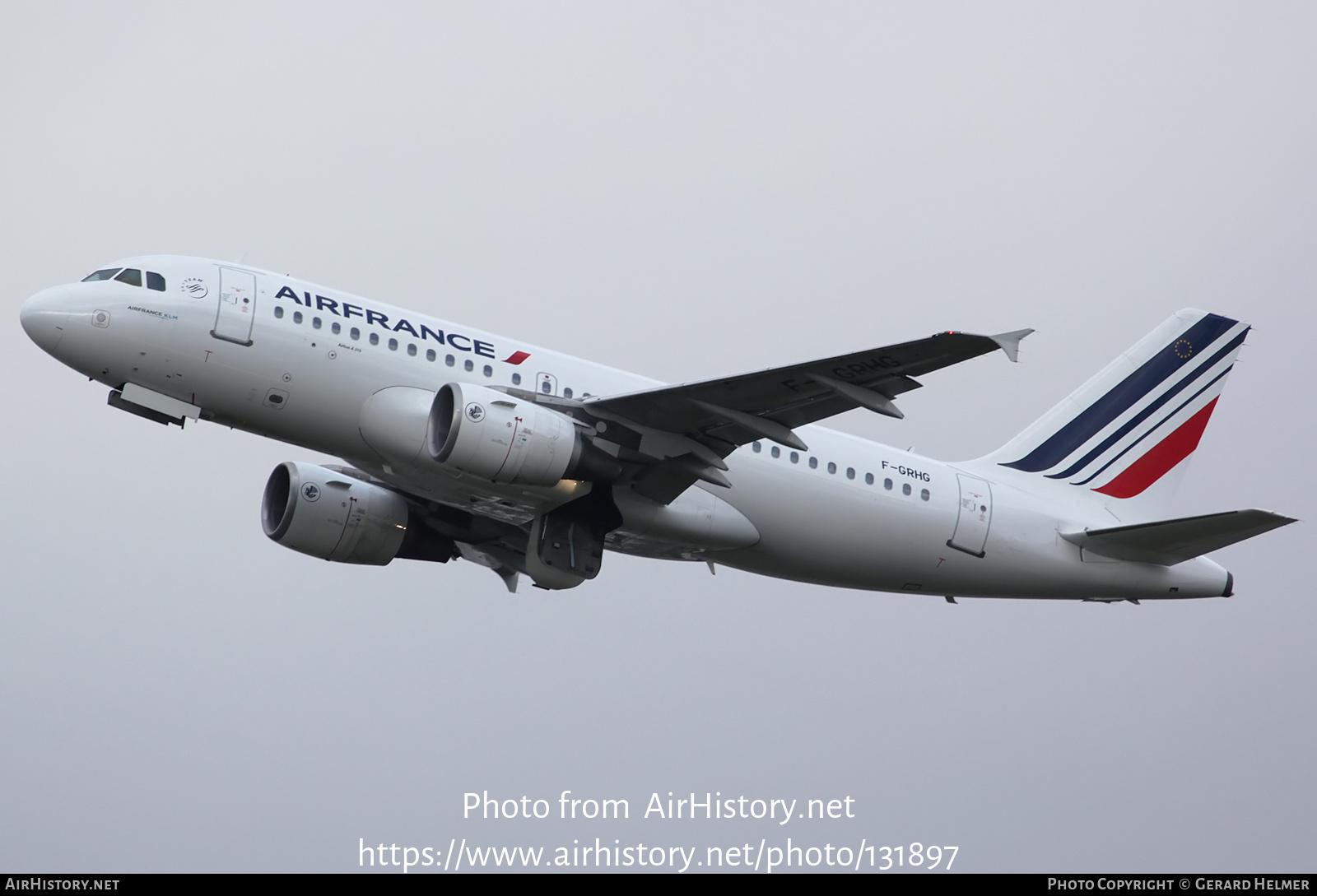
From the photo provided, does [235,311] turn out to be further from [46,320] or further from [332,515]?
[332,515]

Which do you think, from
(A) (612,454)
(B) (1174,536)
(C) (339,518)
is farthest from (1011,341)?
(C) (339,518)

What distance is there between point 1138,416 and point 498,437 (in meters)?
17.3

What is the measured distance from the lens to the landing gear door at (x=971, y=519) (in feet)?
101

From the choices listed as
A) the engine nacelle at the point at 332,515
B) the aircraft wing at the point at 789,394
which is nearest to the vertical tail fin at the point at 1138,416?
the aircraft wing at the point at 789,394

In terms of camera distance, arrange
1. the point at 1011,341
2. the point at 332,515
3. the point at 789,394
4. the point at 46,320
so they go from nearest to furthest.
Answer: the point at 1011,341 < the point at 46,320 < the point at 789,394 < the point at 332,515

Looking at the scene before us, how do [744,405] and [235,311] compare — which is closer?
[235,311]

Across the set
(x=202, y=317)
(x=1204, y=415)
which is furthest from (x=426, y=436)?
(x=1204, y=415)

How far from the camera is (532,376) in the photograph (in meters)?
28.0

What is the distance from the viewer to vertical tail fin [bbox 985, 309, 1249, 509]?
3397 centimetres

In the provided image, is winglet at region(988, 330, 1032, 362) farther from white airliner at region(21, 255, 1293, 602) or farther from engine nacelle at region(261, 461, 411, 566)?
engine nacelle at region(261, 461, 411, 566)

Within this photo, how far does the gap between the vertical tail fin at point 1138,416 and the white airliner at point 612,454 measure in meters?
0.06

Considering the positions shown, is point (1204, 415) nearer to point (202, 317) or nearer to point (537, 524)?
point (537, 524)

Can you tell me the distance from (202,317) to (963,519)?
16030 millimetres

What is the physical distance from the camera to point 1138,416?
35094mm
